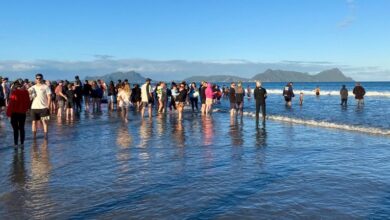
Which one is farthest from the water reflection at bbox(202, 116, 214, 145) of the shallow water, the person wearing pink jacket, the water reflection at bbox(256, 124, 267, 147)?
the person wearing pink jacket

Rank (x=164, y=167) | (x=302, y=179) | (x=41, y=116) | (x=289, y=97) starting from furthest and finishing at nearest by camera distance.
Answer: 1. (x=289, y=97)
2. (x=41, y=116)
3. (x=164, y=167)
4. (x=302, y=179)

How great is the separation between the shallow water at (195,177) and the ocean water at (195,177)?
0.05 ft

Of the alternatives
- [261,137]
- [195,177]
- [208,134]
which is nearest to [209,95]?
[208,134]

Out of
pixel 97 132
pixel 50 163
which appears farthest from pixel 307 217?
pixel 97 132

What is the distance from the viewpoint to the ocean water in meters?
5.89

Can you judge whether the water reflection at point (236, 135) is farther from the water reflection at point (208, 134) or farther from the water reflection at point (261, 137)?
the water reflection at point (208, 134)

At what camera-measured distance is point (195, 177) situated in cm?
783

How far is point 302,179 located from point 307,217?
215 cm

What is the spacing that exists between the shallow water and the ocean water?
0.05ft

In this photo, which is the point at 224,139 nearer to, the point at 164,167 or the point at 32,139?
the point at 164,167

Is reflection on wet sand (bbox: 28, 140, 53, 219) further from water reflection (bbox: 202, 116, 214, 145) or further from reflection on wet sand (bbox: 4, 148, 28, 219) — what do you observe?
water reflection (bbox: 202, 116, 214, 145)

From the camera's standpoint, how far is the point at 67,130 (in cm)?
1576

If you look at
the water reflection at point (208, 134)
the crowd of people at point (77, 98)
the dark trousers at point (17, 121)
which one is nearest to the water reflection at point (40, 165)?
the dark trousers at point (17, 121)

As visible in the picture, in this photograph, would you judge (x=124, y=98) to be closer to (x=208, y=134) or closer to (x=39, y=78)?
(x=208, y=134)
